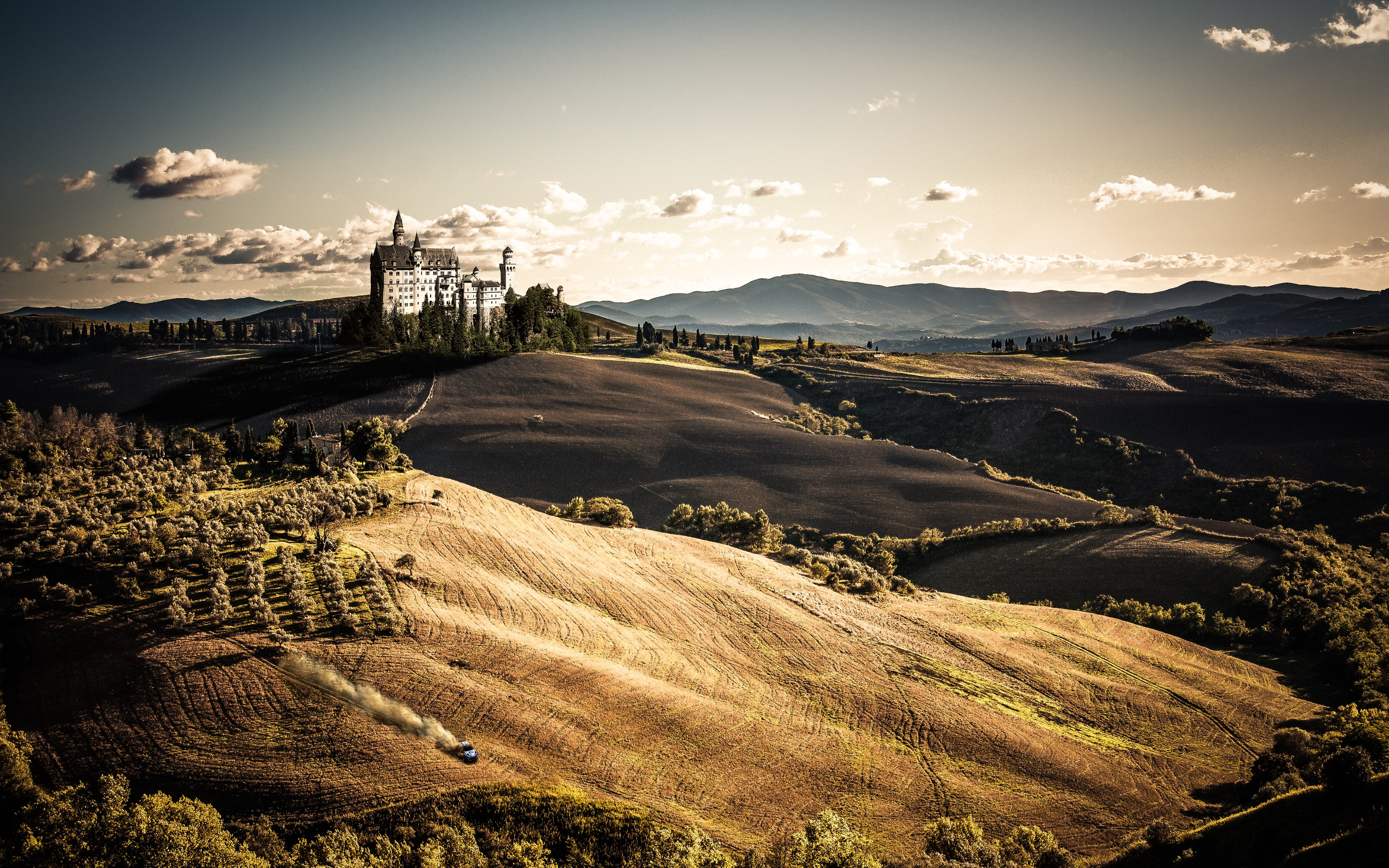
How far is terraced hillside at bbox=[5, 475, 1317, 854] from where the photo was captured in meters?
22.7

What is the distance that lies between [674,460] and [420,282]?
9685 centimetres

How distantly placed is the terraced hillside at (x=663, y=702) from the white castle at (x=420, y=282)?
396ft

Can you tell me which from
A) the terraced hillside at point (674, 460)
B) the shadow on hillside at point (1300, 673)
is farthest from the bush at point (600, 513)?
the shadow on hillside at point (1300, 673)

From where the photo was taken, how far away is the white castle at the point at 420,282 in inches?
6063

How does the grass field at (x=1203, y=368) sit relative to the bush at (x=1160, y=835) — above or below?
above

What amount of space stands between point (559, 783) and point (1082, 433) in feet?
389

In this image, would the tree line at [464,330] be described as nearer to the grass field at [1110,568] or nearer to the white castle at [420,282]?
the white castle at [420,282]

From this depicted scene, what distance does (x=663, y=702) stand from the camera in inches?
1190

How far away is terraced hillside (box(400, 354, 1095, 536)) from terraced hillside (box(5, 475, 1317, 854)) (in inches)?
1266

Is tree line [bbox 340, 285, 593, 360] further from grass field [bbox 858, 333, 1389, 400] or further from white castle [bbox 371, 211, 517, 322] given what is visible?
grass field [bbox 858, 333, 1389, 400]

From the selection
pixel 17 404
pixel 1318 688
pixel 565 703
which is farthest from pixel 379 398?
pixel 1318 688

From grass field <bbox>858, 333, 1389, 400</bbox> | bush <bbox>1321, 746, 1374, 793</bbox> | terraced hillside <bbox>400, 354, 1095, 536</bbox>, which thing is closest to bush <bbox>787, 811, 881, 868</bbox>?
bush <bbox>1321, 746, 1374, 793</bbox>

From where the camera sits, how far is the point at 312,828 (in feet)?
67.6

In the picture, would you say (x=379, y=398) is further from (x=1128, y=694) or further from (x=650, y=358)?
(x=1128, y=694)
